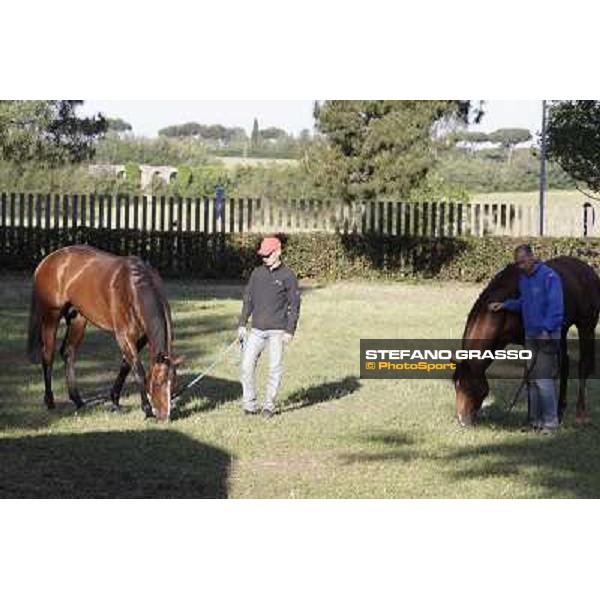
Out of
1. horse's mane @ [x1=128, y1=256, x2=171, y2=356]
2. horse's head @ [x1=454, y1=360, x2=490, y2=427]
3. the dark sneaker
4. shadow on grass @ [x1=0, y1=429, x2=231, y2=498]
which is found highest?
horse's mane @ [x1=128, y1=256, x2=171, y2=356]

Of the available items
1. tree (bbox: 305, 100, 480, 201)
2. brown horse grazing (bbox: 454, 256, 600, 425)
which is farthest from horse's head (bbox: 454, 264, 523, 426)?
tree (bbox: 305, 100, 480, 201)

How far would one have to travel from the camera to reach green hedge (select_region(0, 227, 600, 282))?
57.2 feet

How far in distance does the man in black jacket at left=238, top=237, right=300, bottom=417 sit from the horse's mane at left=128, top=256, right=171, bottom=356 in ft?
2.13

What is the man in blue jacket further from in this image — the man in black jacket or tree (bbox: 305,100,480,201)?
tree (bbox: 305,100,480,201)

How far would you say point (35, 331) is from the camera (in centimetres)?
1168

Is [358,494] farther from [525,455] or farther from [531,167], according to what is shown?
[531,167]

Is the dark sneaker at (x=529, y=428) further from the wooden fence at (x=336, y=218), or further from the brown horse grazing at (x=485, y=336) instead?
the wooden fence at (x=336, y=218)

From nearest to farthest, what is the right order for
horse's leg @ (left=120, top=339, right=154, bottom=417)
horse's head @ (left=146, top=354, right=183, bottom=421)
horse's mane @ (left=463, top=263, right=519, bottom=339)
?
horse's head @ (left=146, top=354, right=183, bottom=421)
horse's leg @ (left=120, top=339, right=154, bottom=417)
horse's mane @ (left=463, top=263, right=519, bottom=339)

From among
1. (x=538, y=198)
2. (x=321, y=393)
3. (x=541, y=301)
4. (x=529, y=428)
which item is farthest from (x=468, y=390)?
(x=538, y=198)

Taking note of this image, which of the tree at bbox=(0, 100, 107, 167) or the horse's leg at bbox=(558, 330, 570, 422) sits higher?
the tree at bbox=(0, 100, 107, 167)

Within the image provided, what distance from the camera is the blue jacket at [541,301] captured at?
10.0 m

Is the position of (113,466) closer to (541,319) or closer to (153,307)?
(153,307)

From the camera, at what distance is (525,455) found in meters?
9.43

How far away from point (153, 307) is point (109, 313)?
770 millimetres
